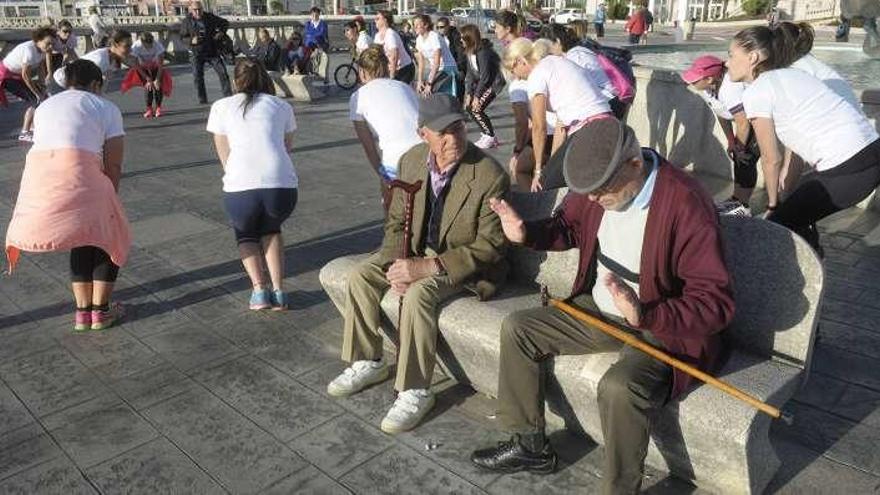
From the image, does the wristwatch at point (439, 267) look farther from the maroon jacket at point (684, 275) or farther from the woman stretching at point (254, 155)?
the woman stretching at point (254, 155)

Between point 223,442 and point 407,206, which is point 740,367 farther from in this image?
point 223,442

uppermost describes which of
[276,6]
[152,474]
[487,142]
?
[276,6]

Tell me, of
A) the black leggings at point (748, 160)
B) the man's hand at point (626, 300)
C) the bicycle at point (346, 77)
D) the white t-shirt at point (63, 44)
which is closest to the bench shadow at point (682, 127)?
the black leggings at point (748, 160)

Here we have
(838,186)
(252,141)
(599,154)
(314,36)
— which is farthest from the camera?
(314,36)

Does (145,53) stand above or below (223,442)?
above

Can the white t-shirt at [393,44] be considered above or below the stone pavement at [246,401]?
above

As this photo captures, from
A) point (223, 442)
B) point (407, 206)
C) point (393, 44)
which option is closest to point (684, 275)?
point (407, 206)

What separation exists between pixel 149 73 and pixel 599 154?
1179cm

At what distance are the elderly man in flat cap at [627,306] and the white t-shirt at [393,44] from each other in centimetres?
844

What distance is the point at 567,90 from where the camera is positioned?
505 cm

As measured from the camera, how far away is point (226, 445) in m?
3.20

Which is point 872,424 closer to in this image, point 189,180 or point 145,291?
point 145,291

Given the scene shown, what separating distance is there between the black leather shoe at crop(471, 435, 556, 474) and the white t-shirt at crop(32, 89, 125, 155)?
9.47 ft

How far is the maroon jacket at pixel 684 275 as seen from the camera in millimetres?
2502
